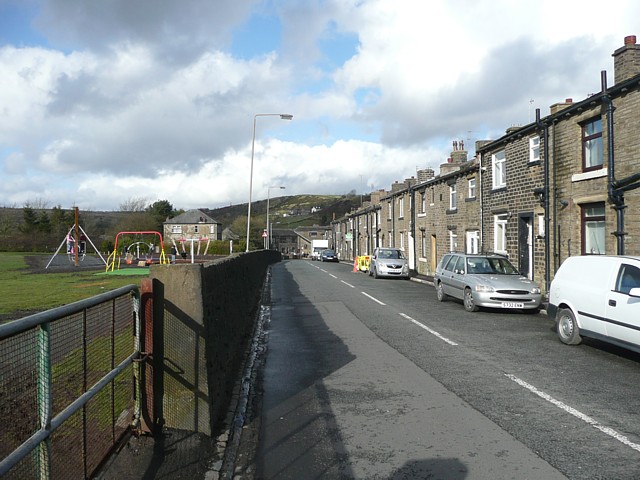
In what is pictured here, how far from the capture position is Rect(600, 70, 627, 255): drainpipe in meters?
14.7

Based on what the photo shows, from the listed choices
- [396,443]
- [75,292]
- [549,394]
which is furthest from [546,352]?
[75,292]

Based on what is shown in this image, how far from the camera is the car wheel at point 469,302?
15.0 metres

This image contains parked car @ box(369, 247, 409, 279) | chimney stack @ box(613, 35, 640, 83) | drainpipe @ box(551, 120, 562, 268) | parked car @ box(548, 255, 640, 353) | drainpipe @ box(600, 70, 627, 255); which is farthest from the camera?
parked car @ box(369, 247, 409, 279)

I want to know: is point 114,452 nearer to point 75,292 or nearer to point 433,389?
point 433,389

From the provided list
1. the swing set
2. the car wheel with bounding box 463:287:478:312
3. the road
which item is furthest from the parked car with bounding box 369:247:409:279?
the road

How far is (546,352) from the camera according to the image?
959cm

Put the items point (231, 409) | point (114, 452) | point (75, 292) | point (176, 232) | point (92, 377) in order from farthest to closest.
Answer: point (176, 232) < point (75, 292) < point (231, 409) < point (114, 452) < point (92, 377)

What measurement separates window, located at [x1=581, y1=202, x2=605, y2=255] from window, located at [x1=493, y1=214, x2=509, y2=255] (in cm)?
570

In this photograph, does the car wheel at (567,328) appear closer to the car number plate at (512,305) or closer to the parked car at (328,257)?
the car number plate at (512,305)

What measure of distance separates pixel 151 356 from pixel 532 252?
696 inches

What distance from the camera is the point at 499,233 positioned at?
76.4 ft

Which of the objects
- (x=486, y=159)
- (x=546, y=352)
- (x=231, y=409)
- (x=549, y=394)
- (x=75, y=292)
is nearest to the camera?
(x=231, y=409)

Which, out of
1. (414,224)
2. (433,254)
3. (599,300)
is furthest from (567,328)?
(414,224)

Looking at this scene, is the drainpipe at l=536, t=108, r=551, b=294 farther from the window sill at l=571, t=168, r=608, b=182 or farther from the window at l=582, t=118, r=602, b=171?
the window at l=582, t=118, r=602, b=171
